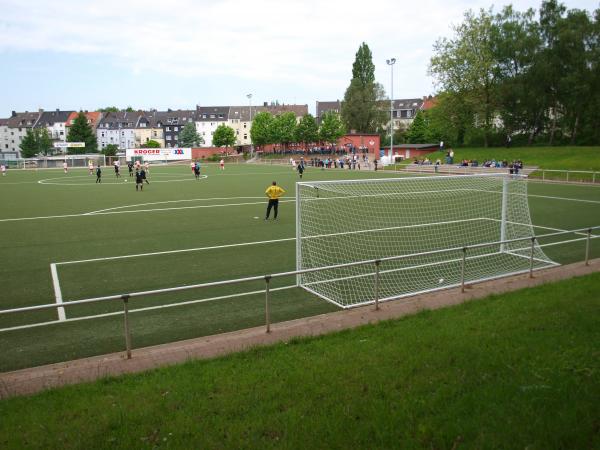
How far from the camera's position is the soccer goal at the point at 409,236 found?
432 inches

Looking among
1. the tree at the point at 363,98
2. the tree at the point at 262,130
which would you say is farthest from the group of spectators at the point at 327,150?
the tree at the point at 363,98

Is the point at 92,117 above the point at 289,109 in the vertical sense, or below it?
below

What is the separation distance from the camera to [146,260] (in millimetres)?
13625

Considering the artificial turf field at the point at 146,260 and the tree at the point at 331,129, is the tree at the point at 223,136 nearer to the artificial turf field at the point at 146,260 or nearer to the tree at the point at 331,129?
the tree at the point at 331,129

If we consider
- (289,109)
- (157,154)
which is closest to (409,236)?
(157,154)

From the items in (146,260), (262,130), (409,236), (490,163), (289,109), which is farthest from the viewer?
(289,109)

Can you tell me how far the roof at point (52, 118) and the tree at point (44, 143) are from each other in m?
20.1

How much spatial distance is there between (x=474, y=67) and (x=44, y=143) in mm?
89052

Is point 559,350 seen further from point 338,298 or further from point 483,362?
point 338,298

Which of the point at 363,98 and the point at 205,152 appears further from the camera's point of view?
the point at 205,152

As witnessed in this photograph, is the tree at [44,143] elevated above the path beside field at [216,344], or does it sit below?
above

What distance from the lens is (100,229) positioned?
18625mm

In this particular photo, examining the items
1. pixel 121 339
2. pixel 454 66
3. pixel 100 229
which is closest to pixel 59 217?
pixel 100 229

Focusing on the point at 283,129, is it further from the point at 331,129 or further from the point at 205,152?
the point at 205,152
